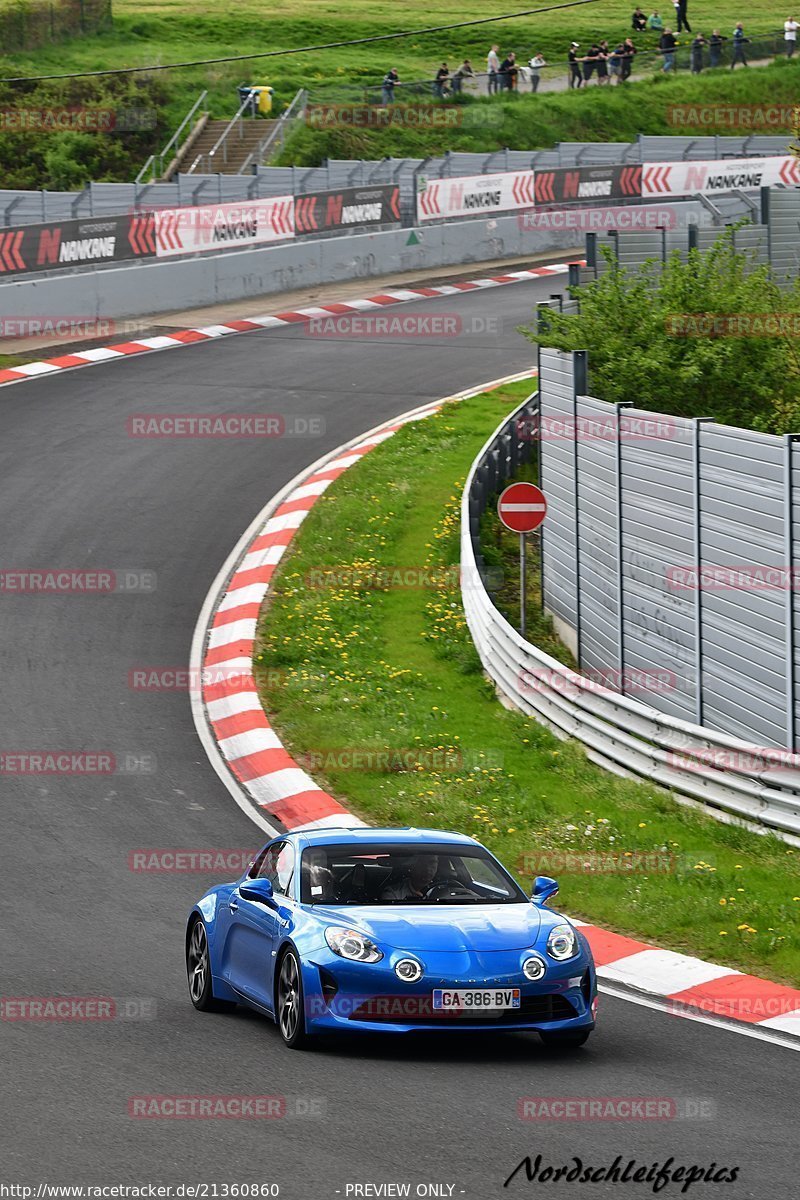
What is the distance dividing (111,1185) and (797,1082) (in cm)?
348

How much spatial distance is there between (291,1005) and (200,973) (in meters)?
1.34

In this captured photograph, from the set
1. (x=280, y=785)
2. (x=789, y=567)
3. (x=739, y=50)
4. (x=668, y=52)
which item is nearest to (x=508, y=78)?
(x=668, y=52)

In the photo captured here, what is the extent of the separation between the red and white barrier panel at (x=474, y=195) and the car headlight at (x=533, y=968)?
36310 millimetres

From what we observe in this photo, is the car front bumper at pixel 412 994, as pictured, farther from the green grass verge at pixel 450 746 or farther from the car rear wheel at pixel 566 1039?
the green grass verge at pixel 450 746

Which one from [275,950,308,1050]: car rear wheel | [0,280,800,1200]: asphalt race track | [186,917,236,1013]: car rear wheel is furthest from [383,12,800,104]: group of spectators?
[275,950,308,1050]: car rear wheel

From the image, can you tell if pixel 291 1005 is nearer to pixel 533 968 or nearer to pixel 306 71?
pixel 533 968

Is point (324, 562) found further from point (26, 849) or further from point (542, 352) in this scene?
point (26, 849)

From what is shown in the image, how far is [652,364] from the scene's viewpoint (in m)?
19.6

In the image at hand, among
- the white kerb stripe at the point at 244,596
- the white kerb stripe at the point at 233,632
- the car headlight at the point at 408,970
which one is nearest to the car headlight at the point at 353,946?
the car headlight at the point at 408,970

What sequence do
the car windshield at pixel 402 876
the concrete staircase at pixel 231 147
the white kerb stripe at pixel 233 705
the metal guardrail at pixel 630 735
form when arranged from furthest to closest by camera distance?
the concrete staircase at pixel 231 147 < the white kerb stripe at pixel 233 705 < the metal guardrail at pixel 630 735 < the car windshield at pixel 402 876

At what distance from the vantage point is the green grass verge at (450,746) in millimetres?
12016

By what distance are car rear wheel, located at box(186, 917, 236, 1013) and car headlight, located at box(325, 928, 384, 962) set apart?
4.48ft

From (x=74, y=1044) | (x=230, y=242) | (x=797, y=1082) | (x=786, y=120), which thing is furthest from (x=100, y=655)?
(x=786, y=120)

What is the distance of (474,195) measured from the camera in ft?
148
